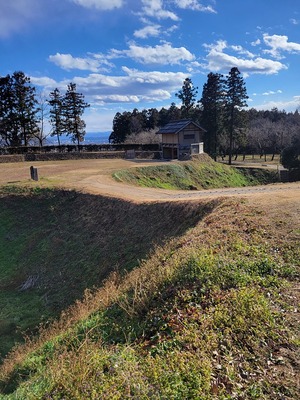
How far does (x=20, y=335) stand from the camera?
911cm

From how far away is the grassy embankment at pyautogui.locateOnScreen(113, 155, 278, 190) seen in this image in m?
25.0

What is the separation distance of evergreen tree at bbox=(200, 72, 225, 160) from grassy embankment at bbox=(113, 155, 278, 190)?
28.5 ft

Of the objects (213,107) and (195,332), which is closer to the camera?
(195,332)

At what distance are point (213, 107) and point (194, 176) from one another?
17.9m

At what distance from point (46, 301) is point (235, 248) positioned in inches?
289

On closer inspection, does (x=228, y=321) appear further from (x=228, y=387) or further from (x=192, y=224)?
(x=192, y=224)

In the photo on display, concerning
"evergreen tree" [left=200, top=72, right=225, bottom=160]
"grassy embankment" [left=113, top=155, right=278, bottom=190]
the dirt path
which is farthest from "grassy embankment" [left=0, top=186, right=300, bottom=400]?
"evergreen tree" [left=200, top=72, right=225, bottom=160]

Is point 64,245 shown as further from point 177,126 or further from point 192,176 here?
point 177,126

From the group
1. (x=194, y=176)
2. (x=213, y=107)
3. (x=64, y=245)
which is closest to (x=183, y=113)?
(x=213, y=107)

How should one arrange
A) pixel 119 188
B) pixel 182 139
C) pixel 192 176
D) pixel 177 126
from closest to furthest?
1. pixel 119 188
2. pixel 192 176
3. pixel 182 139
4. pixel 177 126

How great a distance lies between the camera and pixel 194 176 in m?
29.2

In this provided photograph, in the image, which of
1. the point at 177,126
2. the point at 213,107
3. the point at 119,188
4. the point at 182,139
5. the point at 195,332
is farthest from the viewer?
the point at 213,107

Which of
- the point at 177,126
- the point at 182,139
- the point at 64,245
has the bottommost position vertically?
the point at 64,245

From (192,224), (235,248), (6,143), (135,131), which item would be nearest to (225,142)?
(135,131)
